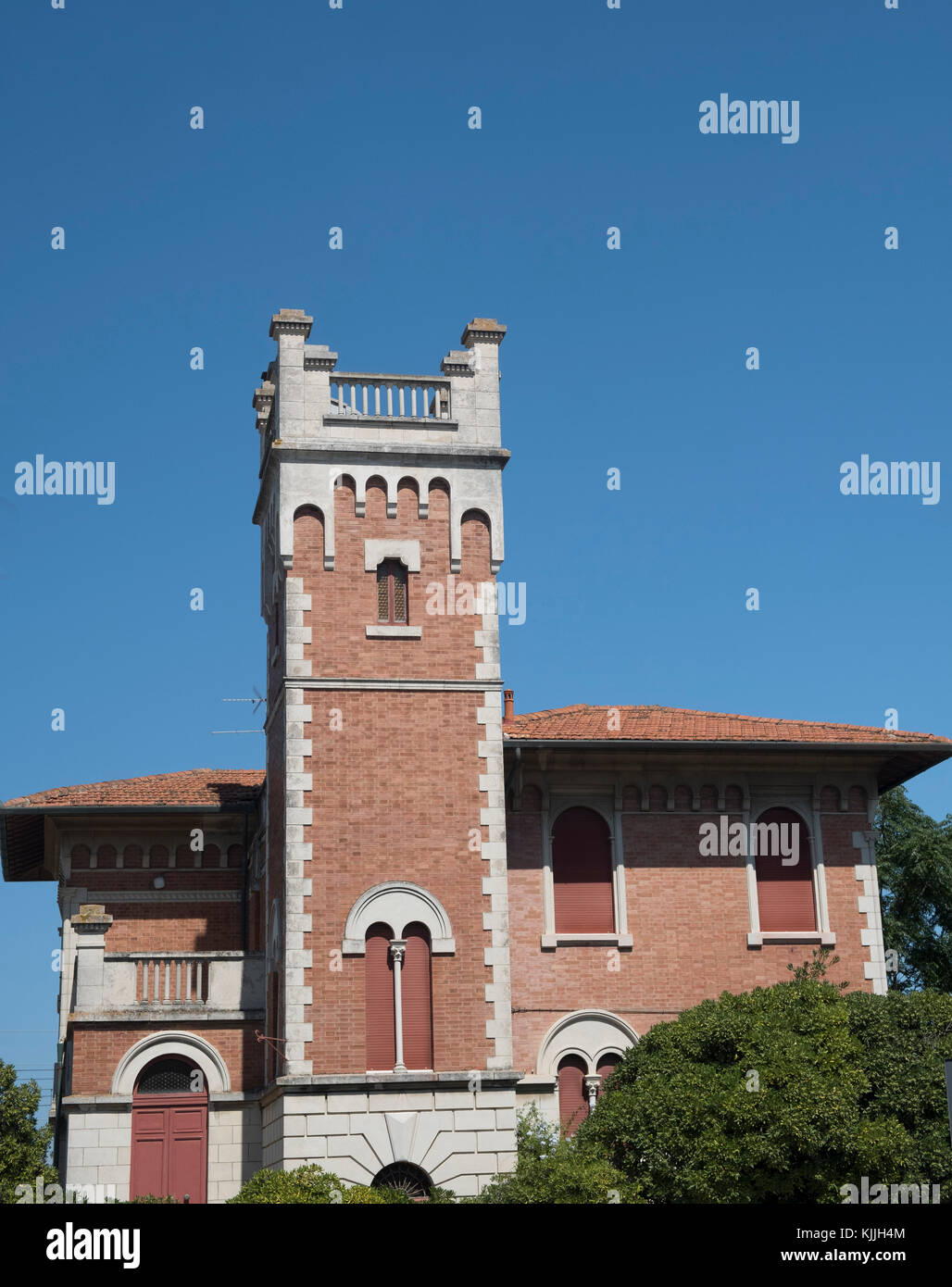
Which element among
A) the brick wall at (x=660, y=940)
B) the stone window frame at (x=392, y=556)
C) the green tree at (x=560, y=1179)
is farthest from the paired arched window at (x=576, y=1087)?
the stone window frame at (x=392, y=556)

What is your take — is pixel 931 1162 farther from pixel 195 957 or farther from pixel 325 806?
pixel 195 957

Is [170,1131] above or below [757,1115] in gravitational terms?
below

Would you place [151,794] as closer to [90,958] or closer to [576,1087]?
[90,958]

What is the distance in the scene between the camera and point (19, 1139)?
29.3 m

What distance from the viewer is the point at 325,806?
A: 2722 centimetres

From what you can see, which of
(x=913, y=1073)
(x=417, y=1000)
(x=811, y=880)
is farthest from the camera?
(x=811, y=880)

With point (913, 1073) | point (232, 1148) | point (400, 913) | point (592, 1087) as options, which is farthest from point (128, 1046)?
point (913, 1073)

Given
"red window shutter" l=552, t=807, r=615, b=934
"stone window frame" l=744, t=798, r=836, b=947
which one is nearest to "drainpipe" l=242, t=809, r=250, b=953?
"red window shutter" l=552, t=807, r=615, b=934

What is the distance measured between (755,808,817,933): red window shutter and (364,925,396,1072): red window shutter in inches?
312

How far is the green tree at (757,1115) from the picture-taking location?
23.5 metres

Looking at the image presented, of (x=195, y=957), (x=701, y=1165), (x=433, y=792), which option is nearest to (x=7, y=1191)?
(x=195, y=957)

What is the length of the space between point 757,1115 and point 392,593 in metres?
10.9
